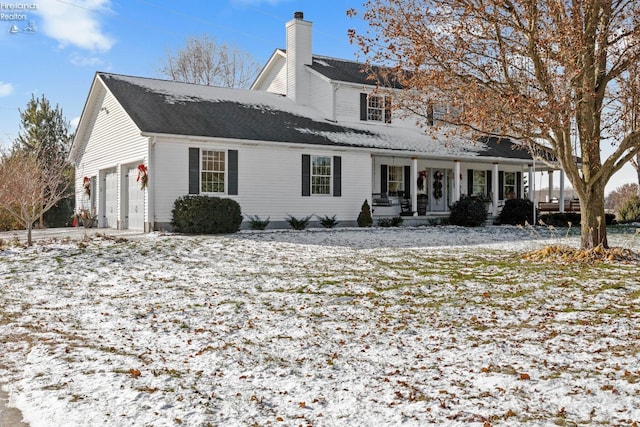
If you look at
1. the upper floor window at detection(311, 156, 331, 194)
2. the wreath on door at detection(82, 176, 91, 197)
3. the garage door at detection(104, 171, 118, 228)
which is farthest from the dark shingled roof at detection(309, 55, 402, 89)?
the wreath on door at detection(82, 176, 91, 197)

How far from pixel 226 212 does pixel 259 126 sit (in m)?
4.07

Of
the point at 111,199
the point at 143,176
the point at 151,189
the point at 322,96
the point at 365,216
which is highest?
the point at 322,96

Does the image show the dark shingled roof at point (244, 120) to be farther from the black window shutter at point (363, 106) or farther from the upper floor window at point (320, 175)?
the upper floor window at point (320, 175)

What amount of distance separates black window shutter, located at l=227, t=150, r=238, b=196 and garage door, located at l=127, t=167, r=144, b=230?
280 centimetres

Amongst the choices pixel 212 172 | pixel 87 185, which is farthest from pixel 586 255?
pixel 87 185

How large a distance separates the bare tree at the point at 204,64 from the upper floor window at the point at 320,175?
65.4 feet

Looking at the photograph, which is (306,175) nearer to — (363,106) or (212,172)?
(212,172)

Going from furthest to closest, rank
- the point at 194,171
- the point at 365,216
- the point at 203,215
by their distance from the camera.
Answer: the point at 365,216, the point at 194,171, the point at 203,215

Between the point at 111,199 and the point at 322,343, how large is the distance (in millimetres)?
17093

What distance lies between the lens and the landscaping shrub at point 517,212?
75.2 ft

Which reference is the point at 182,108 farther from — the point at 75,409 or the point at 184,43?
the point at 184,43

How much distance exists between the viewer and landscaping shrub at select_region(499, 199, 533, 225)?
22.9 metres

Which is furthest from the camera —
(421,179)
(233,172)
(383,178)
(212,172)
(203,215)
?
(421,179)

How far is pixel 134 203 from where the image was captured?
58.4 feet
